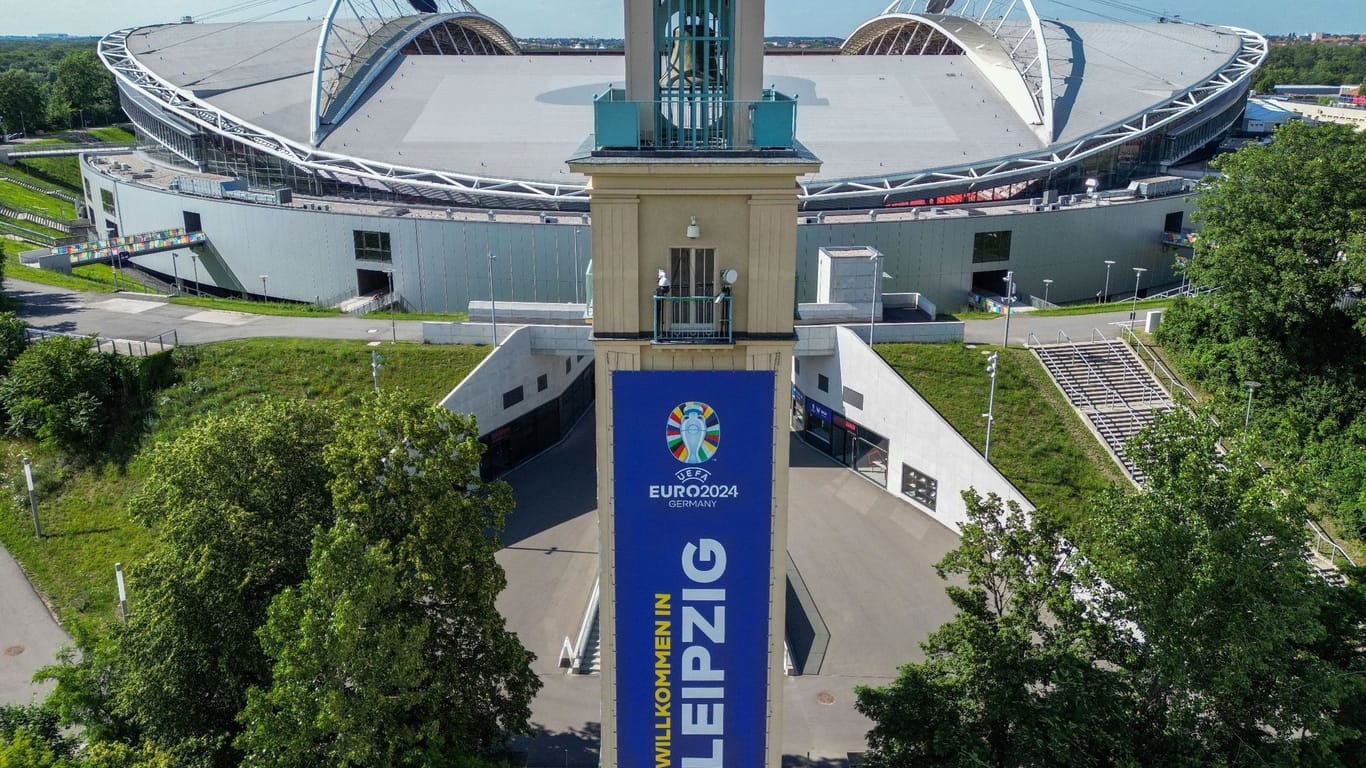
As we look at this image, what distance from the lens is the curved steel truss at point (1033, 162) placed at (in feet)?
150

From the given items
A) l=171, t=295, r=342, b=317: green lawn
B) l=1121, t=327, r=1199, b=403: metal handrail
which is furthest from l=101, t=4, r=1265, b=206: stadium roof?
l=1121, t=327, r=1199, b=403: metal handrail

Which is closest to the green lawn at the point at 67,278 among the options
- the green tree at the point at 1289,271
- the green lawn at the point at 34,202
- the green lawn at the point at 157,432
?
the green lawn at the point at 157,432

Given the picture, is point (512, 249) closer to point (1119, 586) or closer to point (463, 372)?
point (463, 372)

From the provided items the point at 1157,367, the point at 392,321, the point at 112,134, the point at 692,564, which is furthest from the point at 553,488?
the point at 112,134

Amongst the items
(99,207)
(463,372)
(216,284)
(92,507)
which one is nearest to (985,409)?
(463,372)

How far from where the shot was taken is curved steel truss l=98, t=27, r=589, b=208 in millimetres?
44906

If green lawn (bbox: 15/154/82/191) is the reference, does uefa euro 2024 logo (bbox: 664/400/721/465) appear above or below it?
above

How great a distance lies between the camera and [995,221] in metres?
44.6

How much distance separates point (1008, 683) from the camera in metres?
15.2

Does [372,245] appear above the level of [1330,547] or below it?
above

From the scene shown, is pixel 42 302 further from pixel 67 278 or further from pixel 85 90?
pixel 85 90

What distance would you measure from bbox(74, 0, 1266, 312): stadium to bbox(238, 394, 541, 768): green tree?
25501 mm

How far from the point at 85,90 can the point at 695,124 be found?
11610 centimetres

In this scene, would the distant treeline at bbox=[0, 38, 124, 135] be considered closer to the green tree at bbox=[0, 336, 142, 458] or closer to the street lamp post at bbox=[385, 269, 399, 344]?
the street lamp post at bbox=[385, 269, 399, 344]
